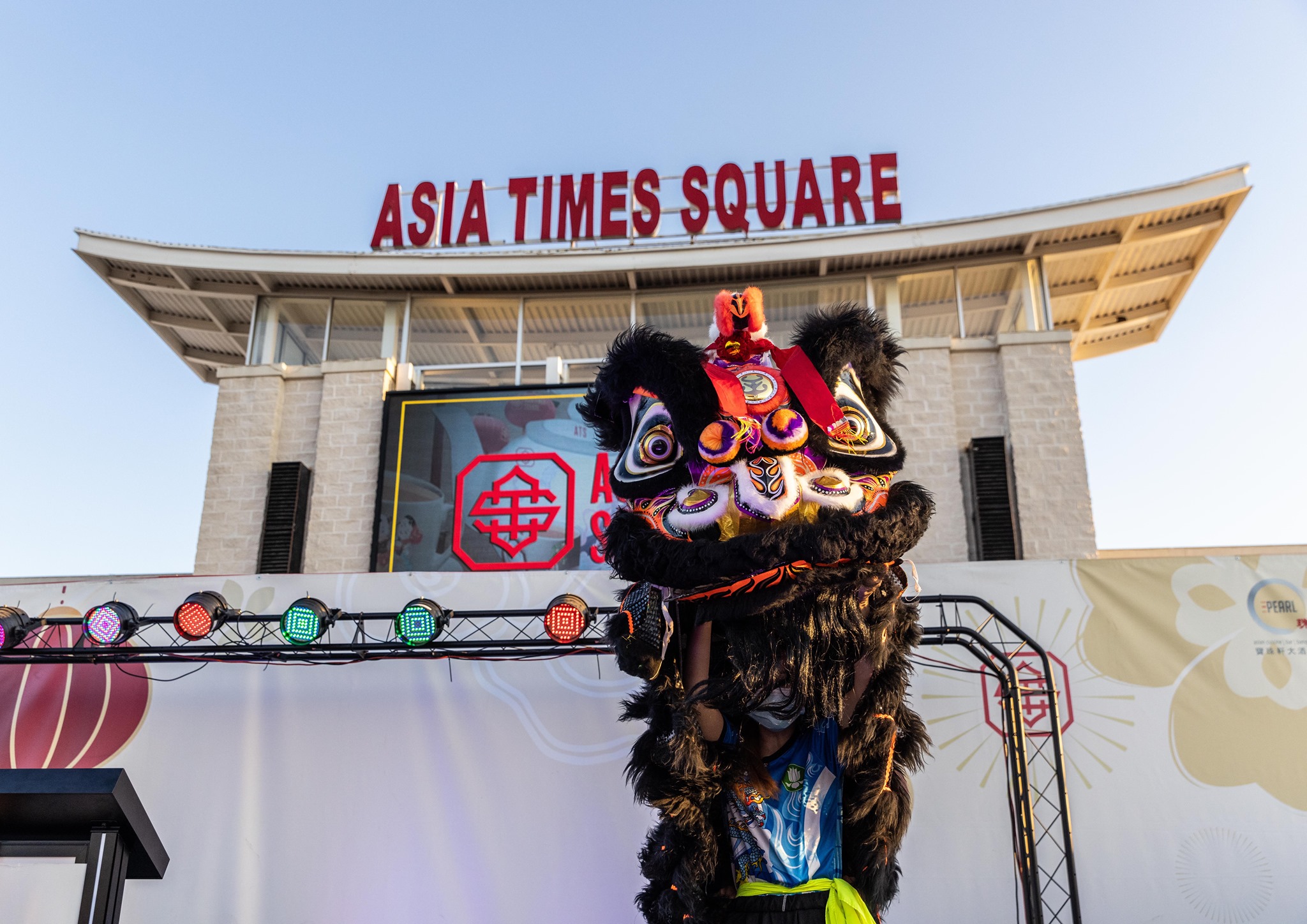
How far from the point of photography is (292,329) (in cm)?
798

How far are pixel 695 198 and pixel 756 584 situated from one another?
6295 millimetres

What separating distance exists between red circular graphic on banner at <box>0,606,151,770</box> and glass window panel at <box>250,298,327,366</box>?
359 centimetres

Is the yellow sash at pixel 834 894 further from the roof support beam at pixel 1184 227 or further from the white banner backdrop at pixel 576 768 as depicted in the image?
the roof support beam at pixel 1184 227

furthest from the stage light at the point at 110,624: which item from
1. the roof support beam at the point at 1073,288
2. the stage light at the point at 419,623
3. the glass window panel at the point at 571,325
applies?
the roof support beam at the point at 1073,288

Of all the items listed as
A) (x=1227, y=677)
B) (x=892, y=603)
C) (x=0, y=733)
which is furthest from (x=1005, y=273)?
(x=0, y=733)

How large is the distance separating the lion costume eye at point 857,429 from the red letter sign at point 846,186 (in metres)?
5.61

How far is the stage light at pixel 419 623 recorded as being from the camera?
13.9ft

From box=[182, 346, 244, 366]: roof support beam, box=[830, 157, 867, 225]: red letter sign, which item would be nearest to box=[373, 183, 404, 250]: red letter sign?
box=[182, 346, 244, 366]: roof support beam

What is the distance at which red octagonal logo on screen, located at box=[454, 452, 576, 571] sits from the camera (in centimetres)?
670

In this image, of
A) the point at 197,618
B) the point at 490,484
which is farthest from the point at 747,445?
the point at 490,484

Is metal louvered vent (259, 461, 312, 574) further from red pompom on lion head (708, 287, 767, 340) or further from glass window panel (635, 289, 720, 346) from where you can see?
red pompom on lion head (708, 287, 767, 340)

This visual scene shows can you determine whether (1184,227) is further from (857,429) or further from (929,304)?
(857,429)

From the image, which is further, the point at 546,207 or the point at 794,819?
the point at 546,207

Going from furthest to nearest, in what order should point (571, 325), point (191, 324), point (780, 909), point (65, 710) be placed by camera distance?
point (191, 324)
point (571, 325)
point (65, 710)
point (780, 909)
